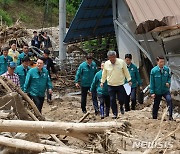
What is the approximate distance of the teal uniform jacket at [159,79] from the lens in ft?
33.0

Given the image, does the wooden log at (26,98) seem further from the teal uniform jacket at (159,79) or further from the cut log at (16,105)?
the teal uniform jacket at (159,79)

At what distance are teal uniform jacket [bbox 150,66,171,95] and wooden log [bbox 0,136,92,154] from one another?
4.91 m

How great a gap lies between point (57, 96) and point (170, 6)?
183 inches

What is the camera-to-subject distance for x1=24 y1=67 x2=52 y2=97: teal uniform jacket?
1020 centimetres

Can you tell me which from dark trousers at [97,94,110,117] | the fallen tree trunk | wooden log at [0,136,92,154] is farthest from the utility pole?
wooden log at [0,136,92,154]

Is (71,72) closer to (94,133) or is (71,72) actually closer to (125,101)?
(125,101)

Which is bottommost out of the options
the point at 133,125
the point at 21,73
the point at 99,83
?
the point at 133,125

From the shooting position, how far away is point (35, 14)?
1303 inches

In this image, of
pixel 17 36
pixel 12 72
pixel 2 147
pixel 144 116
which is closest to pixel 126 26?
pixel 144 116

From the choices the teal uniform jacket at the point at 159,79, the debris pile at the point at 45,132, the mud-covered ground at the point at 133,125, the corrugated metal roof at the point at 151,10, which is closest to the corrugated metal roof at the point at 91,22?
the mud-covered ground at the point at 133,125

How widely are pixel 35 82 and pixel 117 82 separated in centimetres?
177

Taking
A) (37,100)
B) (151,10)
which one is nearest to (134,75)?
(151,10)

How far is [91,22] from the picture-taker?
56.9ft

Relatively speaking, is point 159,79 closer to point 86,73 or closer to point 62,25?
point 86,73
